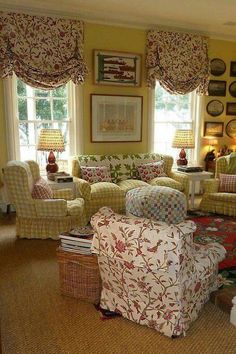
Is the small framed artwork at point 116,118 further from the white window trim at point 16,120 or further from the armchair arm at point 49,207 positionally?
the armchair arm at point 49,207

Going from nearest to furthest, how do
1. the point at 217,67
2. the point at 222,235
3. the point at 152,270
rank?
the point at 152,270 < the point at 222,235 < the point at 217,67

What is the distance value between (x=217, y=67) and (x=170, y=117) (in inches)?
47.3

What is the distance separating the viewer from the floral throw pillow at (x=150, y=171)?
192 inches

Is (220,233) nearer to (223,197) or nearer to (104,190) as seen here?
(223,197)

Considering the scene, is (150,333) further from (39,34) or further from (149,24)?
(149,24)

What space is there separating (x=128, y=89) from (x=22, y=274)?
3.35m

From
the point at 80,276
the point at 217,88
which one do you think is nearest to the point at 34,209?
the point at 80,276

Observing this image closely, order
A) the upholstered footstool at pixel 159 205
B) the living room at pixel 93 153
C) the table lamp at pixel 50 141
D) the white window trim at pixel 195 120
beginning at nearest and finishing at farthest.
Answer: the living room at pixel 93 153 → the upholstered footstool at pixel 159 205 → the table lamp at pixel 50 141 → the white window trim at pixel 195 120

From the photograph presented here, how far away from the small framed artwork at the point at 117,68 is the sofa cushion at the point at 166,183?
1601 mm

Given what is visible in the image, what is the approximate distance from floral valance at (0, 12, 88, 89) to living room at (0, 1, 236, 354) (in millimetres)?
135

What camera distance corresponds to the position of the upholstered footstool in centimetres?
366

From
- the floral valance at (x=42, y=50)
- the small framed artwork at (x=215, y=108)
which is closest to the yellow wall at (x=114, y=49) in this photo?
the floral valance at (x=42, y=50)

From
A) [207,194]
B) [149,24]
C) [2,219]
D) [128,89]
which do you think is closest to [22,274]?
[2,219]

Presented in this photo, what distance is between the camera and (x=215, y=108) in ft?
19.0
